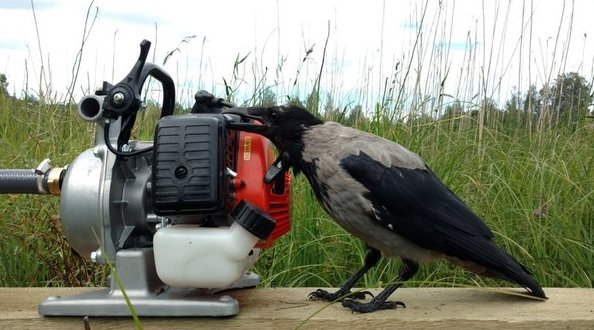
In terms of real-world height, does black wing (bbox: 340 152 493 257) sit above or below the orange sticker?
below

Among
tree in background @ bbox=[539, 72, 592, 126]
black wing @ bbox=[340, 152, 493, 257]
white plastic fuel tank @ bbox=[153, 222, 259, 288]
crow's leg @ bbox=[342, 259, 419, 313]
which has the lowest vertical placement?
crow's leg @ bbox=[342, 259, 419, 313]

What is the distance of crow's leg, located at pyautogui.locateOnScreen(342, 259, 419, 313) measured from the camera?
1746mm

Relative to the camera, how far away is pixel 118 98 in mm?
1655

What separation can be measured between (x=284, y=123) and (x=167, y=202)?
0.36 m

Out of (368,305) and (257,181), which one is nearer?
(257,181)

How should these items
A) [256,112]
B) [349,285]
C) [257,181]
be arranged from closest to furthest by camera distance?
[257,181]
[256,112]
[349,285]

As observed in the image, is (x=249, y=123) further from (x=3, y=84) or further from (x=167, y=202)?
(x=3, y=84)

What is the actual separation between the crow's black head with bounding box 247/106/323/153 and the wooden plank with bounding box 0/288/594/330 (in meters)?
0.38

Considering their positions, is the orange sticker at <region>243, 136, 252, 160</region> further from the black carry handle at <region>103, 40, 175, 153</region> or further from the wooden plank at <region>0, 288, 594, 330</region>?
the wooden plank at <region>0, 288, 594, 330</region>

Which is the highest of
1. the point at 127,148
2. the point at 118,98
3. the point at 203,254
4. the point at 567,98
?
the point at 567,98

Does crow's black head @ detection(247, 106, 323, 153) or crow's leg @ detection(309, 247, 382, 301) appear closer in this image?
crow's black head @ detection(247, 106, 323, 153)

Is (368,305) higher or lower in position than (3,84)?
lower

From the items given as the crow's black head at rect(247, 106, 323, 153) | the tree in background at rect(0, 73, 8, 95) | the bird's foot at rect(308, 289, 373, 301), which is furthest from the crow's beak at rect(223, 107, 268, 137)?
the tree in background at rect(0, 73, 8, 95)

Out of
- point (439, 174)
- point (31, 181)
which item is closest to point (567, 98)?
point (439, 174)
